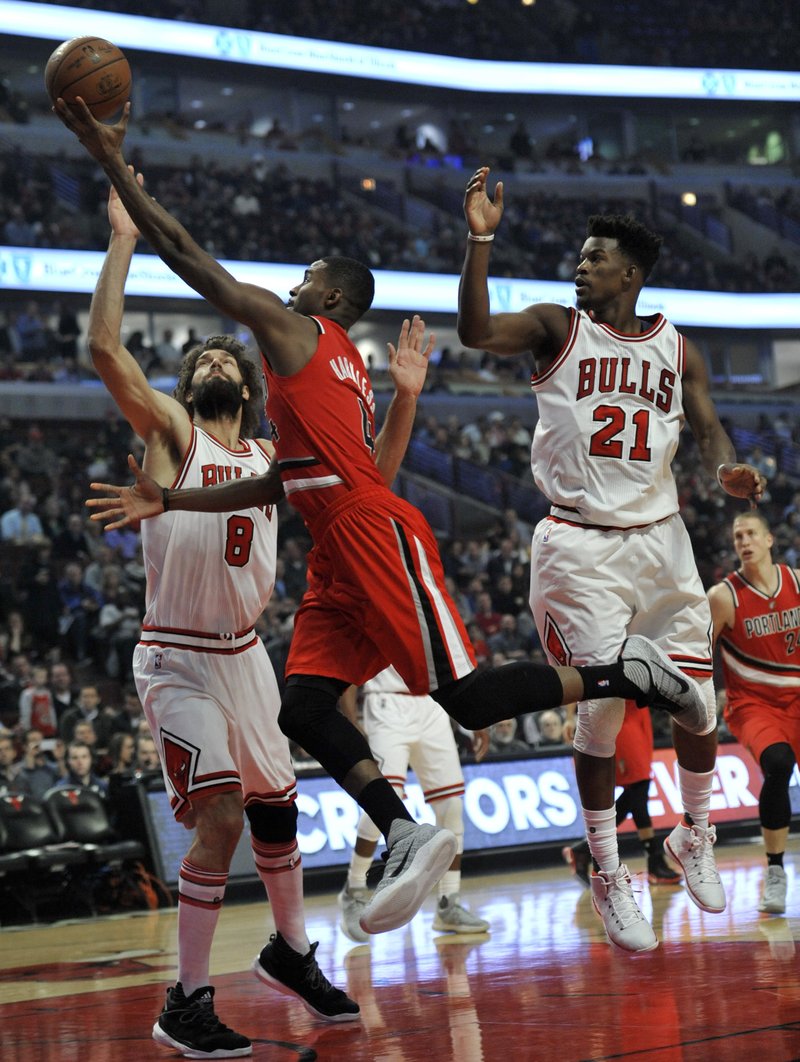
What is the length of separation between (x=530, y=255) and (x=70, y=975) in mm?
28717

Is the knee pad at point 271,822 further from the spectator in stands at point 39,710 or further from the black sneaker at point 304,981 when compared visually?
the spectator in stands at point 39,710

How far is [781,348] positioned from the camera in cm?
3769

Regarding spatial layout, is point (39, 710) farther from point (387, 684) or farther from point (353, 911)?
point (353, 911)

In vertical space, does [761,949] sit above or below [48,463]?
below

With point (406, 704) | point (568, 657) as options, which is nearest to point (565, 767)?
point (406, 704)

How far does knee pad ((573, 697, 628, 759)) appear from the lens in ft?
17.1

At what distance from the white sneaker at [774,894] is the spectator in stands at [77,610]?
10121mm

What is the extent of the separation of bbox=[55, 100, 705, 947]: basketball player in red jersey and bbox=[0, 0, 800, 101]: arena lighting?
27425 mm

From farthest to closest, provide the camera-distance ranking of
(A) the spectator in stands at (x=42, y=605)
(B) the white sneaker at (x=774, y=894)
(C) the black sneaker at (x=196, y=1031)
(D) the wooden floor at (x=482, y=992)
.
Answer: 1. (A) the spectator in stands at (x=42, y=605)
2. (B) the white sneaker at (x=774, y=894)
3. (C) the black sneaker at (x=196, y=1031)
4. (D) the wooden floor at (x=482, y=992)

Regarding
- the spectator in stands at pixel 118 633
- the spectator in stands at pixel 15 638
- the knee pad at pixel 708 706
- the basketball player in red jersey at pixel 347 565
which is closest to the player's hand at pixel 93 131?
the basketball player in red jersey at pixel 347 565

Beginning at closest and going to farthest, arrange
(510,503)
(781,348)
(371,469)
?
(371,469) < (510,503) < (781,348)

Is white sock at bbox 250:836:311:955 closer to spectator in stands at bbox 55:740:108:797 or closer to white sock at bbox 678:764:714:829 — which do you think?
white sock at bbox 678:764:714:829

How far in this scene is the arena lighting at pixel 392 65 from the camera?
30036 millimetres

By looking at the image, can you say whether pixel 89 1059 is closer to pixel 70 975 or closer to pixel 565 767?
pixel 70 975
